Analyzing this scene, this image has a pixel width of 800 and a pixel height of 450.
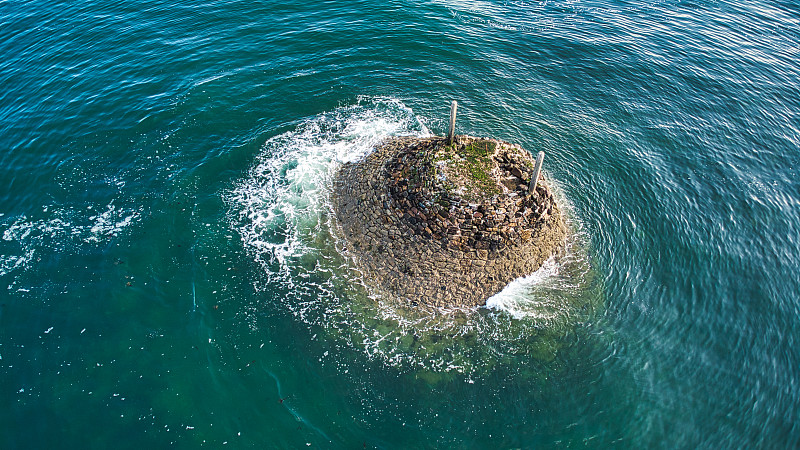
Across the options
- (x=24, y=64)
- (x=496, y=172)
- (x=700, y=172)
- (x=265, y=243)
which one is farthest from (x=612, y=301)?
(x=24, y=64)

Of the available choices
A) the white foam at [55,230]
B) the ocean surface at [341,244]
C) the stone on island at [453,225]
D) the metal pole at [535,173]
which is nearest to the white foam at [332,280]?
the ocean surface at [341,244]

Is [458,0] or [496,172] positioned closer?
[496,172]

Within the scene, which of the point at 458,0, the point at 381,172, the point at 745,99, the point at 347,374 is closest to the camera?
the point at 347,374

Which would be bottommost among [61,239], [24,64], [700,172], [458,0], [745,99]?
[61,239]

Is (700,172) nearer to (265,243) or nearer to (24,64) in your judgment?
(265,243)

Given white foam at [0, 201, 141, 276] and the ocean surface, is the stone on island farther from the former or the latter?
white foam at [0, 201, 141, 276]

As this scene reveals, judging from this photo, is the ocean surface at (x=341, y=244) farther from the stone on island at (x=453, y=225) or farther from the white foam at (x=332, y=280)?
the stone on island at (x=453, y=225)
